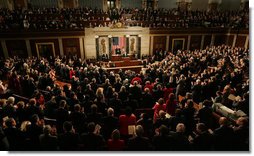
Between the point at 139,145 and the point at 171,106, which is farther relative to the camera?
the point at 171,106

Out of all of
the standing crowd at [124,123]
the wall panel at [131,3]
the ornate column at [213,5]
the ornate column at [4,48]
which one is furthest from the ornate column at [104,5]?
the standing crowd at [124,123]

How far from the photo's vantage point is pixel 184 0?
1014 inches

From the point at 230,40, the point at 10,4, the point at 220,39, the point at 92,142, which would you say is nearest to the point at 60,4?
the point at 10,4

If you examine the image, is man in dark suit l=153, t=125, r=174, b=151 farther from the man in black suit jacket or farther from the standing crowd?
the man in black suit jacket

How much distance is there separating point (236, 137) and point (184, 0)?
25.9 m

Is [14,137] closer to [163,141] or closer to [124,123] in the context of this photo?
[124,123]

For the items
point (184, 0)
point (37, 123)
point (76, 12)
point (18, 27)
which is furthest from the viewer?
point (184, 0)

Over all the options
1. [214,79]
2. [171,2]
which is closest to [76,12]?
[171,2]

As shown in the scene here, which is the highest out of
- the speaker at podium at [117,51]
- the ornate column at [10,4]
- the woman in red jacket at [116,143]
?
the ornate column at [10,4]

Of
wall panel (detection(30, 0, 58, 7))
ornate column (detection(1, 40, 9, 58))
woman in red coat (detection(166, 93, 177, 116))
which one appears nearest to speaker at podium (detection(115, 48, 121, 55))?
wall panel (detection(30, 0, 58, 7))

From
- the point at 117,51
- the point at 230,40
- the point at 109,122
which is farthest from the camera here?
the point at 230,40

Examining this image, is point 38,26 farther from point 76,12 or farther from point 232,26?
point 232,26

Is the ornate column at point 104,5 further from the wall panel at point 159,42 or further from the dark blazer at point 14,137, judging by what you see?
the dark blazer at point 14,137

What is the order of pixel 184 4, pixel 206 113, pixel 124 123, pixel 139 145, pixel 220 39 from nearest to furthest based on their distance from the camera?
pixel 139 145 < pixel 124 123 < pixel 206 113 < pixel 220 39 < pixel 184 4
